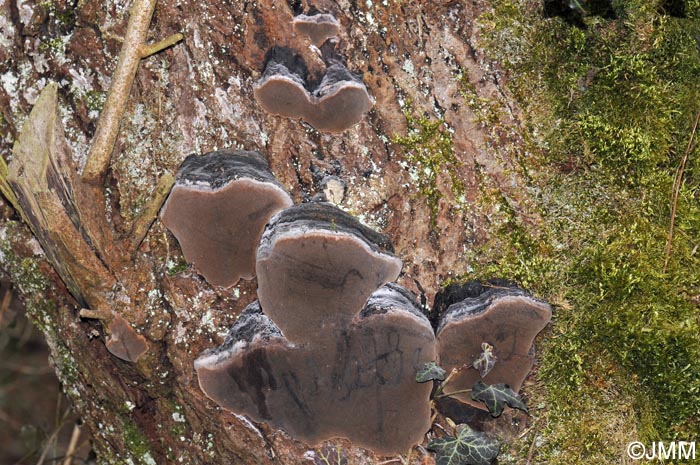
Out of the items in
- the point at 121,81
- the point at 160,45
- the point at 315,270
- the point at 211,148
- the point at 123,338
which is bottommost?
the point at 123,338

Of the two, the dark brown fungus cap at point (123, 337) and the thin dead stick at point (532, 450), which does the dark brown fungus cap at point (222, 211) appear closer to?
the dark brown fungus cap at point (123, 337)

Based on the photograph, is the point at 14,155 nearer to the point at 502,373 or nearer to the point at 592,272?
the point at 502,373

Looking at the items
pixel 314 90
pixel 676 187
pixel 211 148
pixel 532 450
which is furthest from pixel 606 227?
pixel 211 148

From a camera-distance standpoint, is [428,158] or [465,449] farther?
[428,158]

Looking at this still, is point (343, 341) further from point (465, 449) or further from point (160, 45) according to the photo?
point (160, 45)

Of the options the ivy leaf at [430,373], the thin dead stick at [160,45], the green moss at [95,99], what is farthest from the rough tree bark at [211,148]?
the ivy leaf at [430,373]

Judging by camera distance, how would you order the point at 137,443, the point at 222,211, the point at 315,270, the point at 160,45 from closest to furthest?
the point at 315,270 → the point at 222,211 → the point at 160,45 → the point at 137,443
